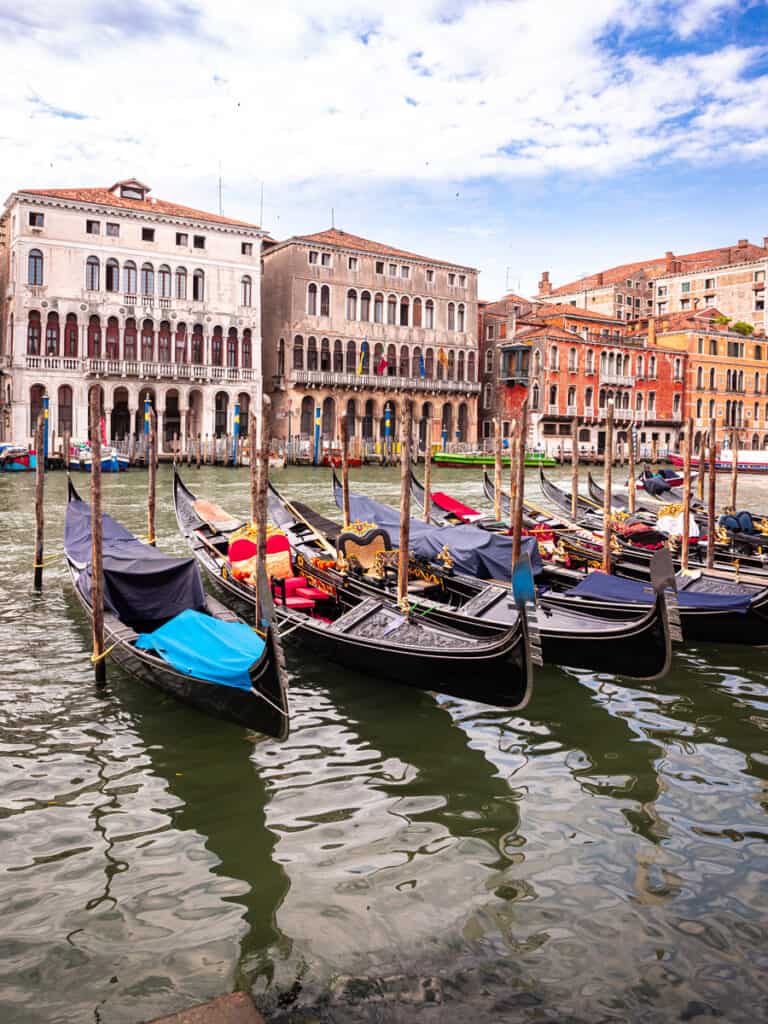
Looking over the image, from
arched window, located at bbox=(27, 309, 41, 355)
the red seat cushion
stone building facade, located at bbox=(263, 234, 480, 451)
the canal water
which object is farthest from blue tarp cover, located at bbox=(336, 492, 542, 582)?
arched window, located at bbox=(27, 309, 41, 355)

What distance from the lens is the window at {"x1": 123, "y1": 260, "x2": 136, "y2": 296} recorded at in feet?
96.8

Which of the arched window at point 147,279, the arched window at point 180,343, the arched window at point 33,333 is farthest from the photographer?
the arched window at point 180,343

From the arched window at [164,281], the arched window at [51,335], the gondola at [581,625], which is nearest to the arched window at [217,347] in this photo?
the arched window at [164,281]

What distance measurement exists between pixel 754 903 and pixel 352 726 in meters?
2.50

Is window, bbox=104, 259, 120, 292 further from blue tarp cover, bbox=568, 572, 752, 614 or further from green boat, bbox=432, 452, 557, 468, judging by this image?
blue tarp cover, bbox=568, 572, 752, 614

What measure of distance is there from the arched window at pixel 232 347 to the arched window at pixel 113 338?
3.94 m

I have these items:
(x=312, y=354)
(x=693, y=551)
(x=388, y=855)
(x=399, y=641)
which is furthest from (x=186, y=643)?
(x=312, y=354)

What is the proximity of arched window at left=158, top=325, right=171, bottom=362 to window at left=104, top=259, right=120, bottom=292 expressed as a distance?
204cm

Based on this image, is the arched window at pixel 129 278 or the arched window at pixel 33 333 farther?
the arched window at pixel 129 278

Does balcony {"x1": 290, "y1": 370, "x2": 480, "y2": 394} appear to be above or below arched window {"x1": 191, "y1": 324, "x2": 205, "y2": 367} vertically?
below

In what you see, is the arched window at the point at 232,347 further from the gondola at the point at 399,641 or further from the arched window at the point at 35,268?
the gondola at the point at 399,641

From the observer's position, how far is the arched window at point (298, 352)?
3309cm

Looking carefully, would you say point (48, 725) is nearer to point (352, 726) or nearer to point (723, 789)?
Result: point (352, 726)

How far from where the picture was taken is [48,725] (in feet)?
16.6
